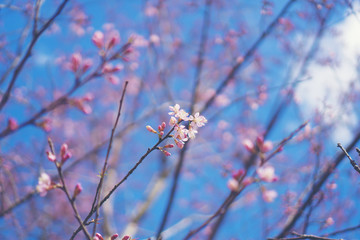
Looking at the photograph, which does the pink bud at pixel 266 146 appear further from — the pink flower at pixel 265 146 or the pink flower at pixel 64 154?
the pink flower at pixel 64 154

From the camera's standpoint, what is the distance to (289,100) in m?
4.01

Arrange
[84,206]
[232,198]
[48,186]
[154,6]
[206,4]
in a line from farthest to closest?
[84,206]
[154,6]
[206,4]
[48,186]
[232,198]

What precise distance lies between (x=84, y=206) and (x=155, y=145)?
802 centimetres

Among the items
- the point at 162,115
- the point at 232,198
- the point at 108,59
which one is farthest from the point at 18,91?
the point at 232,198

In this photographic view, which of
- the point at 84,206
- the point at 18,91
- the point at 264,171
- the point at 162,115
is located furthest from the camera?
the point at 84,206

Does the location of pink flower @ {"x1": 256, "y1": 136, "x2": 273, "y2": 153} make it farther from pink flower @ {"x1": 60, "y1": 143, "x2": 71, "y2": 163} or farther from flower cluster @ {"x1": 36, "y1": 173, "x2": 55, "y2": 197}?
flower cluster @ {"x1": 36, "y1": 173, "x2": 55, "y2": 197}

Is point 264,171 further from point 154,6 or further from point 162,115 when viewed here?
point 162,115

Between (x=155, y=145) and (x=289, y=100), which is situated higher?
(x=289, y=100)

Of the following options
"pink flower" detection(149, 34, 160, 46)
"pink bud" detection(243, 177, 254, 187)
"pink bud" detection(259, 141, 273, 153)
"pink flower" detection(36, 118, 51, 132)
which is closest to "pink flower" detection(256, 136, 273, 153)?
"pink bud" detection(259, 141, 273, 153)

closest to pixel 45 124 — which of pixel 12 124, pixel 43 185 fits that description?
pixel 12 124

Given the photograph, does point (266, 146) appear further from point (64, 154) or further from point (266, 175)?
point (64, 154)

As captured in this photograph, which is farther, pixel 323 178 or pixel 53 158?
pixel 323 178

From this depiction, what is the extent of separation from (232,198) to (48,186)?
1.03 metres

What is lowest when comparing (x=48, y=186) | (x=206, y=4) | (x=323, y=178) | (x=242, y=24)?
(x=323, y=178)
